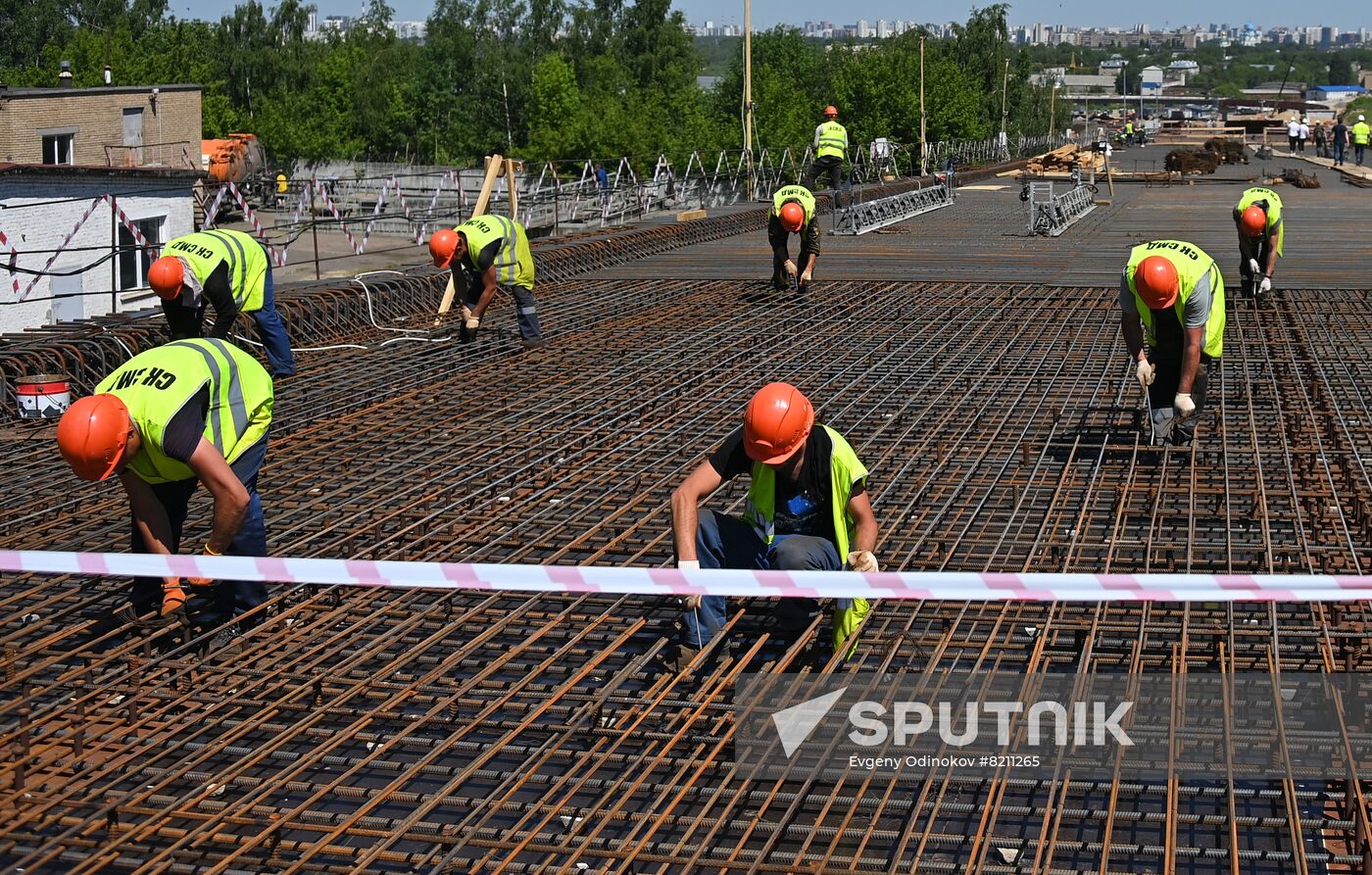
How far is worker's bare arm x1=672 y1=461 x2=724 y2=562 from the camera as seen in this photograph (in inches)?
173

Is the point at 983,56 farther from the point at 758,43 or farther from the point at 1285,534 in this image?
the point at 1285,534

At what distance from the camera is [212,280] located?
7.55 metres

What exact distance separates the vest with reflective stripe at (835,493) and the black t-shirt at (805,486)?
0.02 m

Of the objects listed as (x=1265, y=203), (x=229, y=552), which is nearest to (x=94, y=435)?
(x=229, y=552)

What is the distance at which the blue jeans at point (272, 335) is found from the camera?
26.8 feet

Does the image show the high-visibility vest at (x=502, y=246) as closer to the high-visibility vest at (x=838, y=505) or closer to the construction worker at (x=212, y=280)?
the construction worker at (x=212, y=280)

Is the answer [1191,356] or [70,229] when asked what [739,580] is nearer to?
[1191,356]

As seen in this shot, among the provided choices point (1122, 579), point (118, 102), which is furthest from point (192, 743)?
point (118, 102)

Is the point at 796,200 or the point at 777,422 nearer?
the point at 777,422

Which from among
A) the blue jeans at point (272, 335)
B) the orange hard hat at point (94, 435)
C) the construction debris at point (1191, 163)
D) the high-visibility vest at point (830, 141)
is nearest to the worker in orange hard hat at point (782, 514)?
the orange hard hat at point (94, 435)

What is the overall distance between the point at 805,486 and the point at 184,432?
1858 millimetres

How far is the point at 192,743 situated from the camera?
4184 millimetres

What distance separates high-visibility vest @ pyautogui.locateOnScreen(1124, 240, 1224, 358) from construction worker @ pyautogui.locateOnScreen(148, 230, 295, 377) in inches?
172

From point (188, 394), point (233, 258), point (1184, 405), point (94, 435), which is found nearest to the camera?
point (94, 435)
